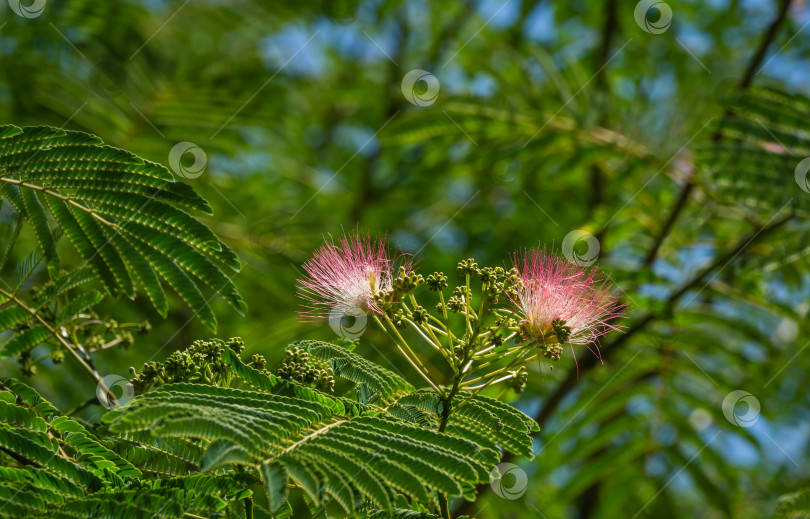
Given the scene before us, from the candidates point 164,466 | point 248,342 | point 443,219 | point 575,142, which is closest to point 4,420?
point 164,466

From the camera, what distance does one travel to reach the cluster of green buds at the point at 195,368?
1725 mm

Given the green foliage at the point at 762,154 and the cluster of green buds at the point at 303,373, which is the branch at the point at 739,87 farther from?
the cluster of green buds at the point at 303,373

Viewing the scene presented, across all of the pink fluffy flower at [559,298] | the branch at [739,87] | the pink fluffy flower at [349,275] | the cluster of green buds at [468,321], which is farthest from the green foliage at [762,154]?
the pink fluffy flower at [349,275]

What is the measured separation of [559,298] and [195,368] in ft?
3.02

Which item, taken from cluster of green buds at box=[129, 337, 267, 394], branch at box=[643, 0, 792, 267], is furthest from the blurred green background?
cluster of green buds at box=[129, 337, 267, 394]

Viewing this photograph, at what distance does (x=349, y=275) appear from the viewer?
206 cm

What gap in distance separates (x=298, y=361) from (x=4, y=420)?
2.16 ft

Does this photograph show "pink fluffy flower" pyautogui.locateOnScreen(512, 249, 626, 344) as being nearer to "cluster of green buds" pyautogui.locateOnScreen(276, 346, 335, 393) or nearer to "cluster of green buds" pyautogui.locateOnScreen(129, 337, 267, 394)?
"cluster of green buds" pyautogui.locateOnScreen(276, 346, 335, 393)

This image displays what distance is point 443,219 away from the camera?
20.2ft

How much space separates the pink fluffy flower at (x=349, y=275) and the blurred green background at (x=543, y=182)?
58.6 inches

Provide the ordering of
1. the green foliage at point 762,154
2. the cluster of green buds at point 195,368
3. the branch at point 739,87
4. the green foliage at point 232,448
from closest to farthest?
1. the green foliage at point 232,448
2. the cluster of green buds at point 195,368
3. the green foliage at point 762,154
4. the branch at point 739,87

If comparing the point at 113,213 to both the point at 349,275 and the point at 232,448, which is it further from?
the point at 232,448

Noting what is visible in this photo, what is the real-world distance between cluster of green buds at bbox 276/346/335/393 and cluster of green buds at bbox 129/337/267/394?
75 millimetres

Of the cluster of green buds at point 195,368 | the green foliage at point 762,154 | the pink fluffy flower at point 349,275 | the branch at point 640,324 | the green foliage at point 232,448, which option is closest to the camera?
the green foliage at point 232,448
